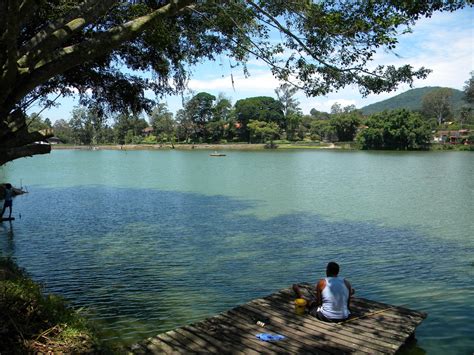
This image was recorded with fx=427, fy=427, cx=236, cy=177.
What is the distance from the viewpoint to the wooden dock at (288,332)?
6.54 meters

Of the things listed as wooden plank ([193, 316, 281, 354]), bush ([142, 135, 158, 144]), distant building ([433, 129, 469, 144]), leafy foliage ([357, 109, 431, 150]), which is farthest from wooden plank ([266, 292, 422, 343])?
bush ([142, 135, 158, 144])

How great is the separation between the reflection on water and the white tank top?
1.87 meters

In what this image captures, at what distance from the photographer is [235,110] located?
135375 mm

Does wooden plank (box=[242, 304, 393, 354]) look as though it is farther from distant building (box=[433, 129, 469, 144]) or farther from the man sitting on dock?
distant building (box=[433, 129, 469, 144])

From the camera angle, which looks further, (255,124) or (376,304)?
(255,124)

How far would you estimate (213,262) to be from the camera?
13.7m

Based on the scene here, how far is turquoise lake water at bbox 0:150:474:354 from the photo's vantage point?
995 centimetres

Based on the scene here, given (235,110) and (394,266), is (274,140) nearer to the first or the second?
(235,110)

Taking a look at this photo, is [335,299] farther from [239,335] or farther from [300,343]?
[239,335]

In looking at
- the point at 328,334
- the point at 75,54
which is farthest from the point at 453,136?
the point at 75,54

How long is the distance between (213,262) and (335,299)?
21.7 feet

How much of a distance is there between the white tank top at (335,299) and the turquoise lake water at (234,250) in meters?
1.80

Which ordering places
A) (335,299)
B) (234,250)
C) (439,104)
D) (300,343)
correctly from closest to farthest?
(300,343), (335,299), (234,250), (439,104)

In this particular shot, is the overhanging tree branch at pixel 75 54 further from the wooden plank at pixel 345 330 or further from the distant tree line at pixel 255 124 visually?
the distant tree line at pixel 255 124
